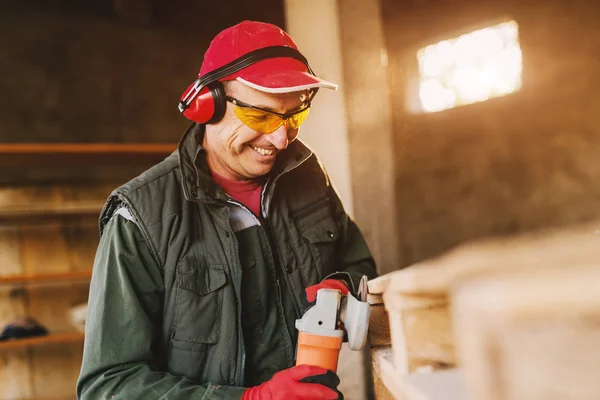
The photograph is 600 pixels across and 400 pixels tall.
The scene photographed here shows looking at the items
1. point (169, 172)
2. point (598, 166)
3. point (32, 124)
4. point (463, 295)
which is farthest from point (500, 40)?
point (463, 295)

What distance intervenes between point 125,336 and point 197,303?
0.21 meters

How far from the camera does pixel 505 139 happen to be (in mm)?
4527

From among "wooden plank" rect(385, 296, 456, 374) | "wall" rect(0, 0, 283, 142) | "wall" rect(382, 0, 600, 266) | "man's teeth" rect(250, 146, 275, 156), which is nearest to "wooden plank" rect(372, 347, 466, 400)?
"wooden plank" rect(385, 296, 456, 374)

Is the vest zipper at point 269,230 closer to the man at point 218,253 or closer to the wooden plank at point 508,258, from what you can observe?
the man at point 218,253

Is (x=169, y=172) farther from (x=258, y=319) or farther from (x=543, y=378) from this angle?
(x=543, y=378)

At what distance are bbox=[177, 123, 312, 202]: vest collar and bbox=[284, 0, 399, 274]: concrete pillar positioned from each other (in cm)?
100

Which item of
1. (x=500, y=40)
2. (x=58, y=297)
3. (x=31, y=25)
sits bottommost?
(x=58, y=297)

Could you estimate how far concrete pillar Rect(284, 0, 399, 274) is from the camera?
2.59 metres

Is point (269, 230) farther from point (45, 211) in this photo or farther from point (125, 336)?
point (45, 211)

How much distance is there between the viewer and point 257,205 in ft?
5.27

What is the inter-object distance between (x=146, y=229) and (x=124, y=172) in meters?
3.34

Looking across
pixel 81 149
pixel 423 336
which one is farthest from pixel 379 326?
pixel 81 149

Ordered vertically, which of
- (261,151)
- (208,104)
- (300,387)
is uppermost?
(208,104)

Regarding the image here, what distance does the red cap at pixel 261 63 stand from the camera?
1.33 metres
